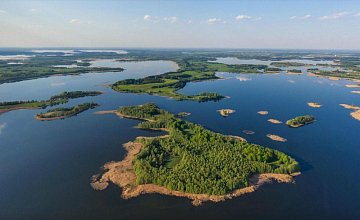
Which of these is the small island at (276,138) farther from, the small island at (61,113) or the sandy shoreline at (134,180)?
the small island at (61,113)

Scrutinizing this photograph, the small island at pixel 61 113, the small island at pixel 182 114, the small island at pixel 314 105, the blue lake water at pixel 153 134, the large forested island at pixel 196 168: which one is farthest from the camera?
the small island at pixel 314 105

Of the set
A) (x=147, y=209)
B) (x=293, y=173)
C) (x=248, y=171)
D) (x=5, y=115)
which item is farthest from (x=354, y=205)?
(x=5, y=115)

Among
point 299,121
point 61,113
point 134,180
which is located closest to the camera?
point 134,180

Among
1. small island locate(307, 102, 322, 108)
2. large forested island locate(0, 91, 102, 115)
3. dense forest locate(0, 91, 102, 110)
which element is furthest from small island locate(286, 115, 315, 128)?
large forested island locate(0, 91, 102, 115)

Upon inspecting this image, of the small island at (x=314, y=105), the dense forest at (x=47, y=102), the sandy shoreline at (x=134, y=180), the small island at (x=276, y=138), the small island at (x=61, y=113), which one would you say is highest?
the dense forest at (x=47, y=102)

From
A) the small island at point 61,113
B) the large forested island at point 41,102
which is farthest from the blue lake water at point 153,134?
the large forested island at point 41,102

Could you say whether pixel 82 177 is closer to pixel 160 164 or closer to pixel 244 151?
pixel 160 164

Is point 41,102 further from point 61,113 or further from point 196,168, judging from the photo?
point 196,168

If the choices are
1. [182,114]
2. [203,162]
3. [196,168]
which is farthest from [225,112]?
[196,168]

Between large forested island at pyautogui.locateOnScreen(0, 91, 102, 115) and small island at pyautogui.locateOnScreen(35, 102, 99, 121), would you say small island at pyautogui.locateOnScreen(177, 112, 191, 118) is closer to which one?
small island at pyautogui.locateOnScreen(35, 102, 99, 121)
